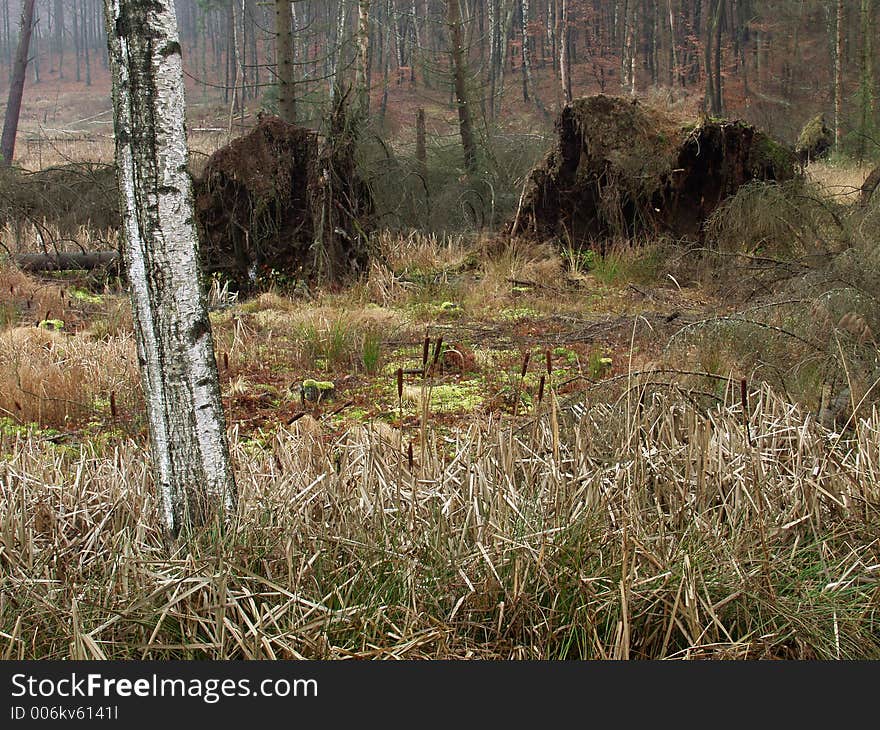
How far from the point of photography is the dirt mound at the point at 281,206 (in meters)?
9.11

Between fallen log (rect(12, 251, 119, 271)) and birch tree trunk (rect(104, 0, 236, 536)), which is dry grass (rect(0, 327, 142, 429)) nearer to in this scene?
birch tree trunk (rect(104, 0, 236, 536))

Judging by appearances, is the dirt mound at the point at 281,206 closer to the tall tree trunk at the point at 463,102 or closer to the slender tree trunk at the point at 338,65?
the slender tree trunk at the point at 338,65

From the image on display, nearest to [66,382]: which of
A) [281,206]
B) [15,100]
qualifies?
[281,206]

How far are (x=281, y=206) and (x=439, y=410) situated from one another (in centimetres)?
515

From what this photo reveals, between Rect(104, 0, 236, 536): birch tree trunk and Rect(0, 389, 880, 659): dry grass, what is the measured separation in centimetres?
34

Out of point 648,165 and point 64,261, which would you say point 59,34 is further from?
point 648,165

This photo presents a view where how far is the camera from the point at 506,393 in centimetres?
513

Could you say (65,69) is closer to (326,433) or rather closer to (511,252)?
(511,252)

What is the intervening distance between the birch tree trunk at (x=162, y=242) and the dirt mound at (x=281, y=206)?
644 cm

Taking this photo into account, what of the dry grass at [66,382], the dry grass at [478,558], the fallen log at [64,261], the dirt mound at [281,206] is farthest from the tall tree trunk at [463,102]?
the dry grass at [478,558]

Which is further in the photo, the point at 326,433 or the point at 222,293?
the point at 222,293

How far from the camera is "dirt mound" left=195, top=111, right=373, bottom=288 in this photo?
911 centimetres

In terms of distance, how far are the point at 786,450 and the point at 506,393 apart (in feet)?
6.28

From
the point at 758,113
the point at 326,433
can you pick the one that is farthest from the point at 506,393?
the point at 758,113
